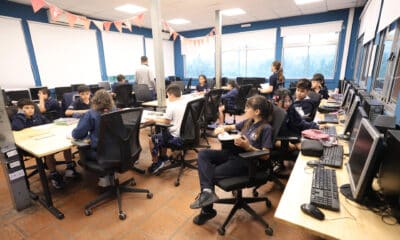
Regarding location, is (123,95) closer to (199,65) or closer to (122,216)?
(122,216)

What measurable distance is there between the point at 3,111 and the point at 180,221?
2.01 metres

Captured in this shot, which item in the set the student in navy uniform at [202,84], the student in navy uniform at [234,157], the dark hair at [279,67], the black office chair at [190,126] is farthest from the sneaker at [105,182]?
the student in navy uniform at [202,84]

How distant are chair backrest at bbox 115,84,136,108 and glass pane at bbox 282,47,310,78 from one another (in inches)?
210

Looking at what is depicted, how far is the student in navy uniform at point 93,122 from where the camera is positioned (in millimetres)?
2029

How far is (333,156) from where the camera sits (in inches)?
60.7

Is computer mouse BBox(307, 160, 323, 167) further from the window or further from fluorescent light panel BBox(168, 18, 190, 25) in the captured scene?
fluorescent light panel BBox(168, 18, 190, 25)

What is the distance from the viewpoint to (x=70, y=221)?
A: 2.00 meters

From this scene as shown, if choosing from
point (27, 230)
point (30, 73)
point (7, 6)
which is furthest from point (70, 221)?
point (7, 6)

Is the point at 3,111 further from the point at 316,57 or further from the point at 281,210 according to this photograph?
the point at 316,57

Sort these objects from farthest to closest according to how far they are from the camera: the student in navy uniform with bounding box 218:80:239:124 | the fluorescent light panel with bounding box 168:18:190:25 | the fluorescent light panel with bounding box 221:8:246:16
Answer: the fluorescent light panel with bounding box 168:18:190:25, the fluorescent light panel with bounding box 221:8:246:16, the student in navy uniform with bounding box 218:80:239:124

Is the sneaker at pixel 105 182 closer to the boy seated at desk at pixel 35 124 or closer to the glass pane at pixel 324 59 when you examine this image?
the boy seated at desk at pixel 35 124

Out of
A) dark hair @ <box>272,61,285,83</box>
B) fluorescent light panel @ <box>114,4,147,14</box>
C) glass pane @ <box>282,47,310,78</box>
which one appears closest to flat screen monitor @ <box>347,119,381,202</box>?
dark hair @ <box>272,61,285,83</box>

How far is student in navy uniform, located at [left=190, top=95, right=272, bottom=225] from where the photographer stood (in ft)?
5.69

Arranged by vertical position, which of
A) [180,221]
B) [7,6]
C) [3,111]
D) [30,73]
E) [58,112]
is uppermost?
[7,6]
